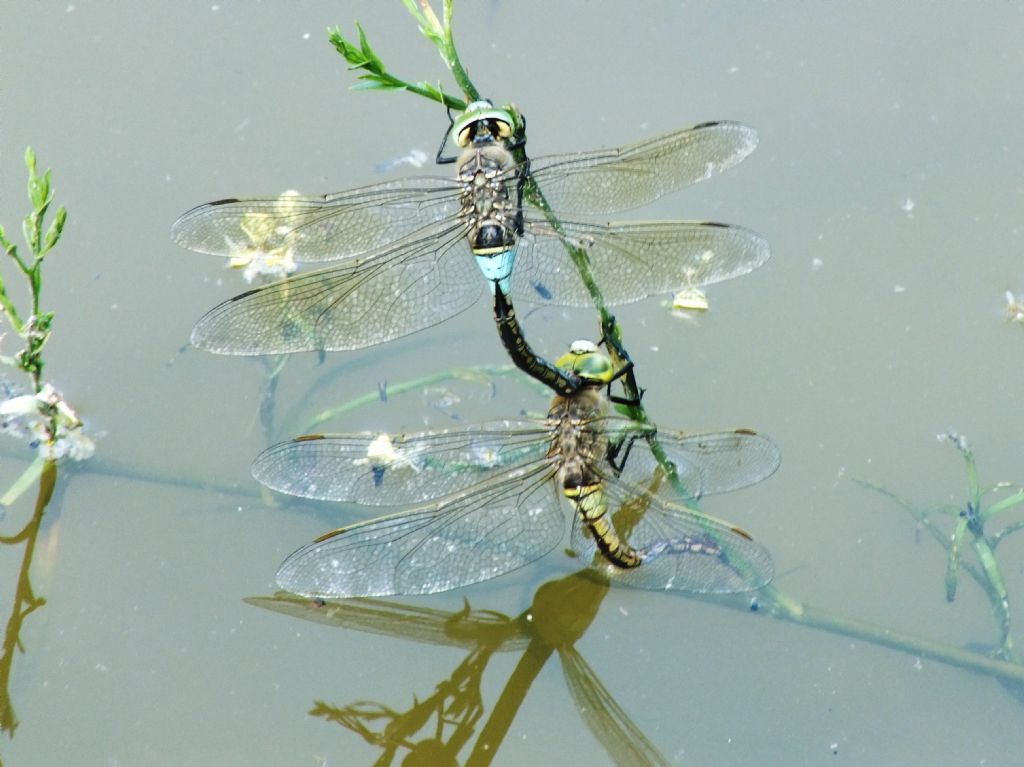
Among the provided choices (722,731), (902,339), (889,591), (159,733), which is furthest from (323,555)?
(902,339)

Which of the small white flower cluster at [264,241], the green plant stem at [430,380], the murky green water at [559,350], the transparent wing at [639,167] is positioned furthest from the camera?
the green plant stem at [430,380]

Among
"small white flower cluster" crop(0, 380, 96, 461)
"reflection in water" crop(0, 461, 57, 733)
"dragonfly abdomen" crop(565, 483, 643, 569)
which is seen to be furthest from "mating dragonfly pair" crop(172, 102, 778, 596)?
"reflection in water" crop(0, 461, 57, 733)

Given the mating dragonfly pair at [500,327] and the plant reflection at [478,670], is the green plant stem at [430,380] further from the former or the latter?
the plant reflection at [478,670]

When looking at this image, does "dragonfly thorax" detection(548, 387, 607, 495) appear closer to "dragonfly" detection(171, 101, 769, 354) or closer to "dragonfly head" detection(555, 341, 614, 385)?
"dragonfly head" detection(555, 341, 614, 385)

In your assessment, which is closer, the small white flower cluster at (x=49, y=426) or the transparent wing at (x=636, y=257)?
the transparent wing at (x=636, y=257)

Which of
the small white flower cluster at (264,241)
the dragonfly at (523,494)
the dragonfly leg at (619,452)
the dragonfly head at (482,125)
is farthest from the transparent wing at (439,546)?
the dragonfly head at (482,125)

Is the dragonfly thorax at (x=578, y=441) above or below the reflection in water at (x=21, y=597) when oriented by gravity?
above
